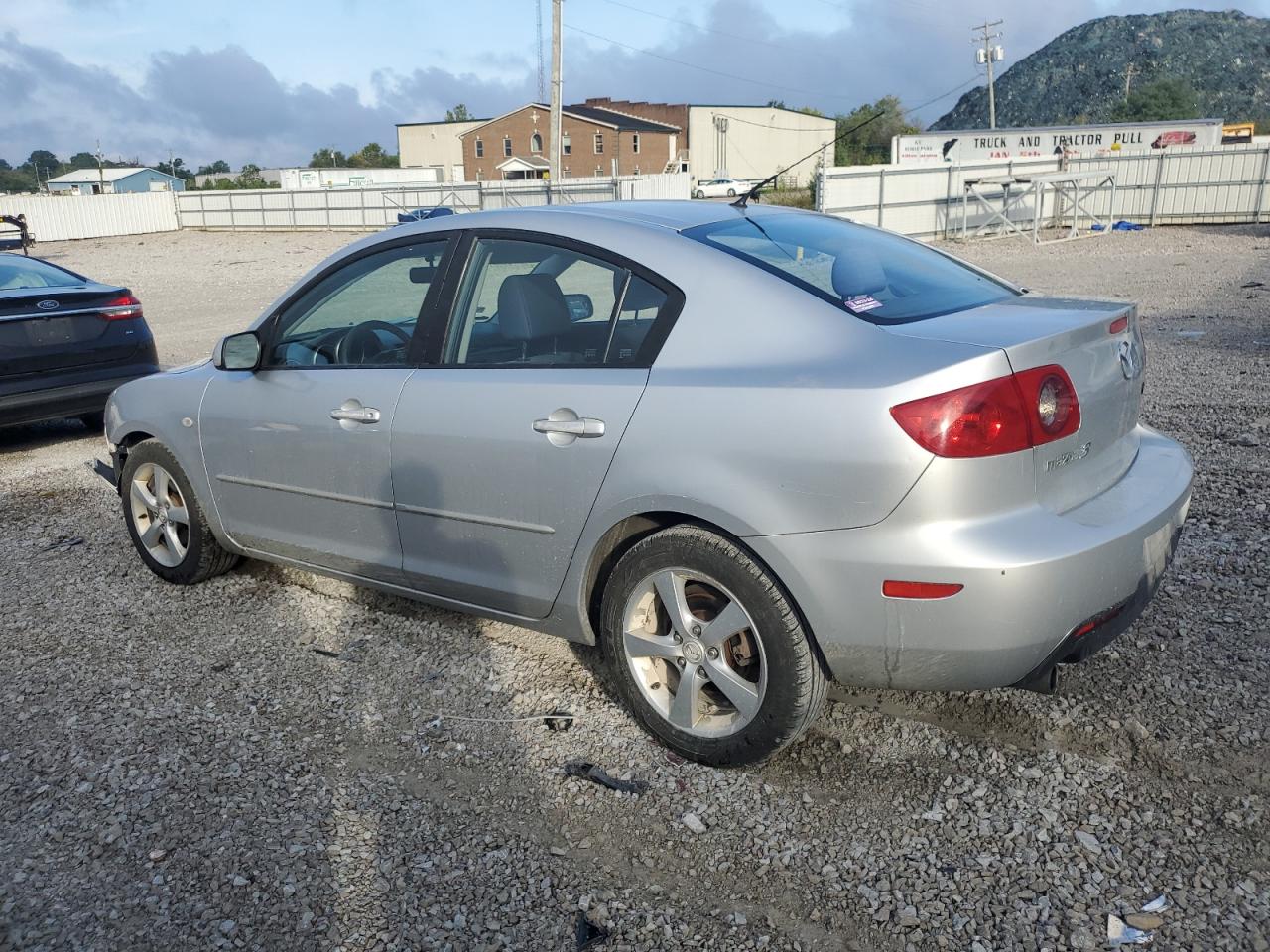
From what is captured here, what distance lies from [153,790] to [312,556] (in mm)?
1244

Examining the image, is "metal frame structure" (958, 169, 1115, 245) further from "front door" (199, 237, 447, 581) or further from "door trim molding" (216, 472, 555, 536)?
A: "door trim molding" (216, 472, 555, 536)

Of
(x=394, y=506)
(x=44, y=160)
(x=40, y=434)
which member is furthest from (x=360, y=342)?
(x=44, y=160)

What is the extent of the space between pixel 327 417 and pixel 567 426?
119 centimetres

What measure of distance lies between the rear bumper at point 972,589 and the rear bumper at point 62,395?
250 inches

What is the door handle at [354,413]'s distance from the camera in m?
3.89

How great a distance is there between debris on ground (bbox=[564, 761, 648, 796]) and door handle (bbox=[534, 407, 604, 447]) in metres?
1.02

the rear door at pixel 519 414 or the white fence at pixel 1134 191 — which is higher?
the white fence at pixel 1134 191

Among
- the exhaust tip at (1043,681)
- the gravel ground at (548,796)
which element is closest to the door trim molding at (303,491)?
the gravel ground at (548,796)

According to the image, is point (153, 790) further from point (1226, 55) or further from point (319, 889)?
point (1226, 55)

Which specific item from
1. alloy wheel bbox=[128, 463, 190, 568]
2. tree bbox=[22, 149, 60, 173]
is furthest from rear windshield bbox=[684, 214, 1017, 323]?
tree bbox=[22, 149, 60, 173]

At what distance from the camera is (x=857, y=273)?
345 centimetres

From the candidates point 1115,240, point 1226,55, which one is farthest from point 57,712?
point 1226,55

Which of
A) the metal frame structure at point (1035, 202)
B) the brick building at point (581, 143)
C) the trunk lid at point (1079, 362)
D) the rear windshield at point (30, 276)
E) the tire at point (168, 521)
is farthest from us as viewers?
the brick building at point (581, 143)

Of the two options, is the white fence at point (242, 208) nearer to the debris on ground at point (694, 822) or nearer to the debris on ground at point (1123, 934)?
the debris on ground at point (694, 822)
